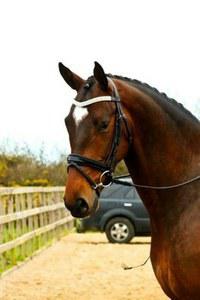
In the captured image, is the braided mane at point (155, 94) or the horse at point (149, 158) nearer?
the horse at point (149, 158)

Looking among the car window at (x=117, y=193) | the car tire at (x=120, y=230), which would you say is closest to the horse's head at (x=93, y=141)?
the car tire at (x=120, y=230)

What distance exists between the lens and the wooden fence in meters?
13.4

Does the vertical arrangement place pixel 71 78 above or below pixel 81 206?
above

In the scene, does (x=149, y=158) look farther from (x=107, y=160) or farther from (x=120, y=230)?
(x=120, y=230)

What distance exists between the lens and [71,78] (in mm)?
5398

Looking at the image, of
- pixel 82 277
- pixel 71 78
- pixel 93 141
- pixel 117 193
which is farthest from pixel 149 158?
pixel 117 193

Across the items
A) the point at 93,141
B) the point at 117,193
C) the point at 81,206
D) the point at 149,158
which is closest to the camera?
the point at 81,206

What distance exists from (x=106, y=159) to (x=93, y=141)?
15cm

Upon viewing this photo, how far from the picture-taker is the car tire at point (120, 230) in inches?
790

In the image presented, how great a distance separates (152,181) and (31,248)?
1142 cm

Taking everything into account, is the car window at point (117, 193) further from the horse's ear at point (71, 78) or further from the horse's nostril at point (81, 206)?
the horse's nostril at point (81, 206)

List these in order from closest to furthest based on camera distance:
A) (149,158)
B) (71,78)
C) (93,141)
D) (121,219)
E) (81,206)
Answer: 1. (81,206)
2. (93,141)
3. (149,158)
4. (71,78)
5. (121,219)

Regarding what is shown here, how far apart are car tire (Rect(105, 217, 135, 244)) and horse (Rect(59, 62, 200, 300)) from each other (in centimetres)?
1478

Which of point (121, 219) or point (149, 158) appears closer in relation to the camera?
point (149, 158)
